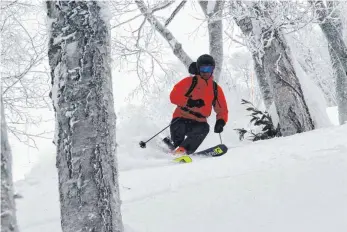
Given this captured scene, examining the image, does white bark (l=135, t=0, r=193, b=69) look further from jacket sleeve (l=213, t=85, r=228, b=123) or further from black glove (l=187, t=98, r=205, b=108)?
black glove (l=187, t=98, r=205, b=108)

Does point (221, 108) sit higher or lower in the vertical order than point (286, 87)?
lower

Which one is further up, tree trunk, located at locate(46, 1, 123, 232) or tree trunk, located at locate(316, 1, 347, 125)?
tree trunk, located at locate(316, 1, 347, 125)

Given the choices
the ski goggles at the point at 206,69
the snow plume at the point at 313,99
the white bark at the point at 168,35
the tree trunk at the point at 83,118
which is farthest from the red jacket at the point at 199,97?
the tree trunk at the point at 83,118

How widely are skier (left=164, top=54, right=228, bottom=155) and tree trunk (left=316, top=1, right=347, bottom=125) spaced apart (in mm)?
4250

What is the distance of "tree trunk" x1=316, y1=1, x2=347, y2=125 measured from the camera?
8.85 meters

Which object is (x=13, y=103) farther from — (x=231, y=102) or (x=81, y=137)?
(x=81, y=137)

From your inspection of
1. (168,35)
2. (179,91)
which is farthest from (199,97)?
(168,35)

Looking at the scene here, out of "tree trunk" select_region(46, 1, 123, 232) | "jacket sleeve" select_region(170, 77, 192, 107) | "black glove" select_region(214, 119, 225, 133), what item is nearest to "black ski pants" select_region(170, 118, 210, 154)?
"black glove" select_region(214, 119, 225, 133)

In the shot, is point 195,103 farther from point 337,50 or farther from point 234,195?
point 337,50

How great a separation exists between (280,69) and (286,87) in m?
0.30

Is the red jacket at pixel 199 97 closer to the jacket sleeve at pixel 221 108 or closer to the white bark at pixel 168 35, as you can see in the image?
the jacket sleeve at pixel 221 108

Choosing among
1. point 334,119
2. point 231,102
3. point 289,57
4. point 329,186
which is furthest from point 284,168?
point 334,119

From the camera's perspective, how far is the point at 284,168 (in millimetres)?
3805

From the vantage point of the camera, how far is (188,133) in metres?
6.03
